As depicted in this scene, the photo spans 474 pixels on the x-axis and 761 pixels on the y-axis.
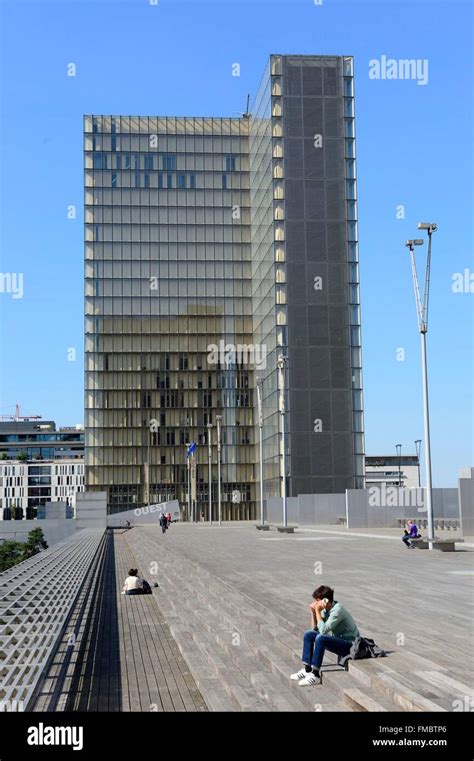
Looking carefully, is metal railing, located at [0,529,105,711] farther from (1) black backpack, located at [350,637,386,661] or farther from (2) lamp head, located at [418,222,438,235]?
(2) lamp head, located at [418,222,438,235]

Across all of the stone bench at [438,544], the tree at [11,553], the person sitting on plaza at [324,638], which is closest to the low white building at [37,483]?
the tree at [11,553]

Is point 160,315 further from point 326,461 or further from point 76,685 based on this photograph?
point 76,685

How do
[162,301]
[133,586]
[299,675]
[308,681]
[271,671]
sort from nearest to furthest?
[308,681] → [299,675] → [271,671] → [133,586] → [162,301]

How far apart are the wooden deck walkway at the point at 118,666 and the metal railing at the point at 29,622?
33 centimetres

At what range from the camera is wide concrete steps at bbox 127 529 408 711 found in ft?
32.8

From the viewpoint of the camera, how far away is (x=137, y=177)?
120938 mm

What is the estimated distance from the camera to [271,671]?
11.8 metres

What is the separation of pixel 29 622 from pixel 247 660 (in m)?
3.63

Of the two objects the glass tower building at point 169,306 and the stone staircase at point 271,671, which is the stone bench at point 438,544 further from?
the glass tower building at point 169,306

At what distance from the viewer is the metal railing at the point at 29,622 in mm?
10008

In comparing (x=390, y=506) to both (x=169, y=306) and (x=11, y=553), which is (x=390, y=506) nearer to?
(x=11, y=553)

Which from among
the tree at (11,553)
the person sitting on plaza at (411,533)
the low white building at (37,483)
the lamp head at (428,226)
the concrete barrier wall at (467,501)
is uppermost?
the lamp head at (428,226)

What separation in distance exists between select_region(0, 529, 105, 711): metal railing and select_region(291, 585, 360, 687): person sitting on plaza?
310cm

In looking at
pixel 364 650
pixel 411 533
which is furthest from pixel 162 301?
pixel 364 650
